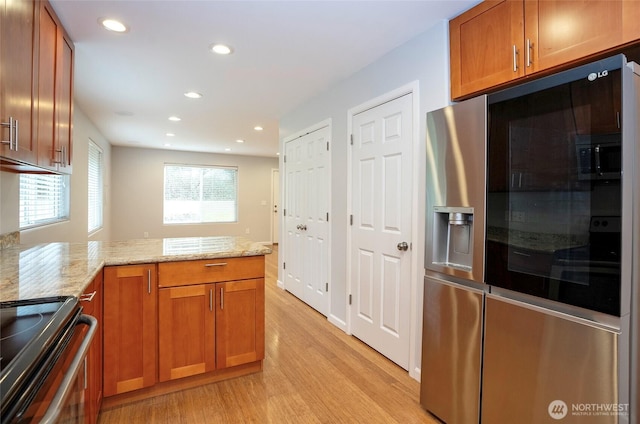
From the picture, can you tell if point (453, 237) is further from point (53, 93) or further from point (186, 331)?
point (53, 93)

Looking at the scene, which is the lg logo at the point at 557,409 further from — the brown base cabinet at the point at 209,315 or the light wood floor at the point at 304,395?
the brown base cabinet at the point at 209,315

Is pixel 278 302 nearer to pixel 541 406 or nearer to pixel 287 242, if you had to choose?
pixel 287 242

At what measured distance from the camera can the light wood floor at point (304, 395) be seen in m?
1.84

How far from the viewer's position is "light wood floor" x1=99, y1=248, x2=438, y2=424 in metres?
1.84

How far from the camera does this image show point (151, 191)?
286 inches

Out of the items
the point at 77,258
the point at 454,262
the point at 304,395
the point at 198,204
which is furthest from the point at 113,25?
the point at 198,204

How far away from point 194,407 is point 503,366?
1685 mm

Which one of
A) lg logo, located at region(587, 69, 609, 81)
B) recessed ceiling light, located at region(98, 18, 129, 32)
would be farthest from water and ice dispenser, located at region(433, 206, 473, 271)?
recessed ceiling light, located at region(98, 18, 129, 32)

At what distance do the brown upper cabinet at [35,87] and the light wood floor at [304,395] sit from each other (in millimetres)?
1494

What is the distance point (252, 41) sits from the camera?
7.52ft

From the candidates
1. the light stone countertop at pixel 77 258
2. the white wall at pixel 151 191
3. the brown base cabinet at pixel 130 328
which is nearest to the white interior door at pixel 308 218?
the light stone countertop at pixel 77 258

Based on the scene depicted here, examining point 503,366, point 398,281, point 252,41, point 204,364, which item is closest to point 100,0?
point 252,41

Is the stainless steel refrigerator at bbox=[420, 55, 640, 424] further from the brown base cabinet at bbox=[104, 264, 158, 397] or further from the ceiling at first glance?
the brown base cabinet at bbox=[104, 264, 158, 397]

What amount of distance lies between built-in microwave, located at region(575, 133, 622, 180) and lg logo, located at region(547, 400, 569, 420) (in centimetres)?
84
